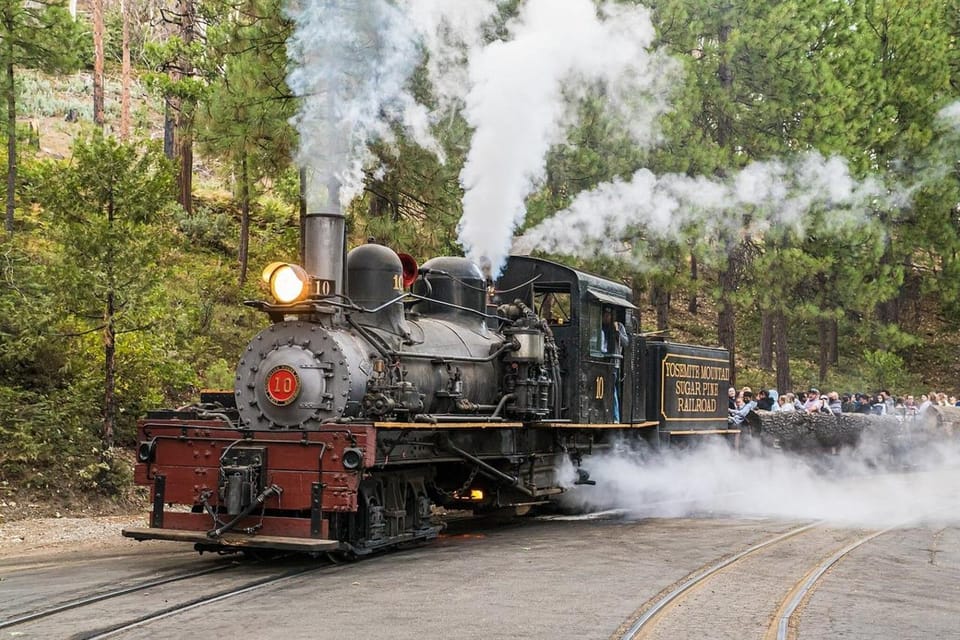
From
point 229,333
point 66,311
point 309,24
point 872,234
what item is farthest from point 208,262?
point 872,234

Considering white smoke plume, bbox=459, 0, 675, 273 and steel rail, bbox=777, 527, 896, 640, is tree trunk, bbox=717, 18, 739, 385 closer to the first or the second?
white smoke plume, bbox=459, 0, 675, 273

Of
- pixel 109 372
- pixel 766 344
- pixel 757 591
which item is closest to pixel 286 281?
pixel 757 591

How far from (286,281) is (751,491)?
11043 mm

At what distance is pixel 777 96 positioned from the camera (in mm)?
23953

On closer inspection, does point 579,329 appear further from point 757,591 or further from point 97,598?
point 97,598

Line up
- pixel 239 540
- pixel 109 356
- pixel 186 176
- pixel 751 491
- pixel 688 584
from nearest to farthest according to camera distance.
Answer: pixel 688 584 → pixel 239 540 → pixel 109 356 → pixel 751 491 → pixel 186 176

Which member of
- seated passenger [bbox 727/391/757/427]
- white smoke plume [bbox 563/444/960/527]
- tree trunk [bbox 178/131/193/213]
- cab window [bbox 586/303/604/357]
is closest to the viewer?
cab window [bbox 586/303/604/357]

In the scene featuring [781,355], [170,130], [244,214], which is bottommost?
[781,355]

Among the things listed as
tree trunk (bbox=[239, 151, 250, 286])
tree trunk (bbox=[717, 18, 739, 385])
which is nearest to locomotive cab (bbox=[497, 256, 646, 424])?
tree trunk (bbox=[239, 151, 250, 286])

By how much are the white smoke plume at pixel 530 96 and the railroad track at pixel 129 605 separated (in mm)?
5988

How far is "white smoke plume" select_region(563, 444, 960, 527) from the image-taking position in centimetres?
1498

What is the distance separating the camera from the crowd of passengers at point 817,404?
67.2 ft

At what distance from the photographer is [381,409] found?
31.7 ft

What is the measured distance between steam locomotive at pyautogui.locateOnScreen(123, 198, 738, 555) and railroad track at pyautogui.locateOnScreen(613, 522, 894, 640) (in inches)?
108
